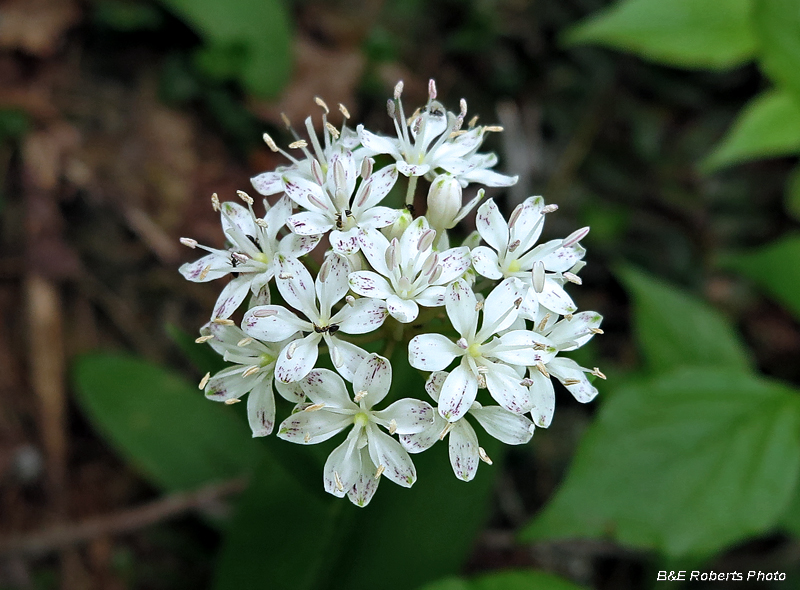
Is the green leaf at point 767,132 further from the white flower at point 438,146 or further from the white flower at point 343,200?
the white flower at point 343,200

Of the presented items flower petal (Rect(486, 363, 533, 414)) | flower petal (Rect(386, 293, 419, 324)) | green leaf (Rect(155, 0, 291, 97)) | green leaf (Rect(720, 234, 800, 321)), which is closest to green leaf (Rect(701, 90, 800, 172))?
green leaf (Rect(720, 234, 800, 321))

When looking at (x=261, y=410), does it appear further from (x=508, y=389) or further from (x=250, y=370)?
(x=508, y=389)

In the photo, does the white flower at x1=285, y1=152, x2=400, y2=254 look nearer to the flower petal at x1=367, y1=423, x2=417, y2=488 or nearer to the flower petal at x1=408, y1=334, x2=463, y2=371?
the flower petal at x1=408, y1=334, x2=463, y2=371

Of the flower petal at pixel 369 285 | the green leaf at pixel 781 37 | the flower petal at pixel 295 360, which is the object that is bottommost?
the flower petal at pixel 295 360

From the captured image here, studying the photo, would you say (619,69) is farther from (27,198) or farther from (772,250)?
(27,198)

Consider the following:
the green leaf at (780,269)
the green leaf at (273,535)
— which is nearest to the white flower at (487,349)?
the green leaf at (273,535)

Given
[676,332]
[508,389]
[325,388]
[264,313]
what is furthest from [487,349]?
[676,332]
